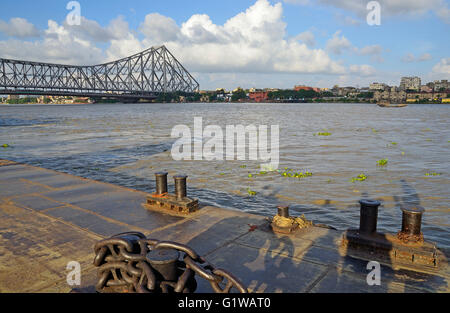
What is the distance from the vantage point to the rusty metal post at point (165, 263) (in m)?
3.02

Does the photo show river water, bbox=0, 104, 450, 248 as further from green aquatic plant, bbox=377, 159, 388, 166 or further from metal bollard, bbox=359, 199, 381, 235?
metal bollard, bbox=359, 199, 381, 235

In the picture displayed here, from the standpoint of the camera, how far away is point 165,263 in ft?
9.89

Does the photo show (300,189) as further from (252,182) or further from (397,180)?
(397,180)

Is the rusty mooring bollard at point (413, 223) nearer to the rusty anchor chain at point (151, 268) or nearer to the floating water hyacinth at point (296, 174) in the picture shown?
the rusty anchor chain at point (151, 268)

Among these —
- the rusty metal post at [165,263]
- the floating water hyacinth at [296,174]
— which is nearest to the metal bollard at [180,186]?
the rusty metal post at [165,263]

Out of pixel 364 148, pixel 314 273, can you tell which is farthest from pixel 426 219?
pixel 364 148

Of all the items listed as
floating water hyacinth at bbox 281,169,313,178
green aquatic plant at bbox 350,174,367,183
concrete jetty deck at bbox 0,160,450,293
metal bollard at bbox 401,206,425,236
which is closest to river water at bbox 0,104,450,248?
green aquatic plant at bbox 350,174,367,183

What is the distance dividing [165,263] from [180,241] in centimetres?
262

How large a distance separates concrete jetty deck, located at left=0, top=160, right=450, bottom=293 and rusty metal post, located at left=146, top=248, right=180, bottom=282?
3.97 feet

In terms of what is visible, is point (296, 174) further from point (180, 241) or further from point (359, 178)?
point (180, 241)

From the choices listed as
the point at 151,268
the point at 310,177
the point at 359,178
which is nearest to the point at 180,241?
the point at 151,268

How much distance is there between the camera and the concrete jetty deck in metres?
4.28
